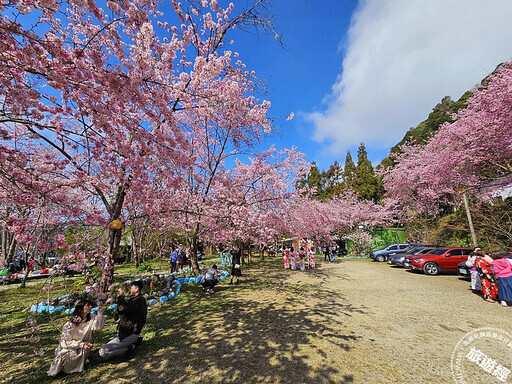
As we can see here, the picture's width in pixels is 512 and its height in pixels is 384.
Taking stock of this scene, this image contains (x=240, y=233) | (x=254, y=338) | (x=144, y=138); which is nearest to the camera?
(x=144, y=138)

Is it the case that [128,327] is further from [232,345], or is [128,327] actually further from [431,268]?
[431,268]

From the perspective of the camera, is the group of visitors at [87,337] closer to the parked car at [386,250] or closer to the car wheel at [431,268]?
the car wheel at [431,268]

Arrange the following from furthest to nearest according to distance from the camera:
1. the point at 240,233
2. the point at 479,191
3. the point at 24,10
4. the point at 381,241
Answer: the point at 381,241 → the point at 479,191 → the point at 240,233 → the point at 24,10

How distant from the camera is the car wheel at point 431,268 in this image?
12.0 meters

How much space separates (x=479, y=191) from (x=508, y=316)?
14336 millimetres

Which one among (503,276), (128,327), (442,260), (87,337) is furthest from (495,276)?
(87,337)

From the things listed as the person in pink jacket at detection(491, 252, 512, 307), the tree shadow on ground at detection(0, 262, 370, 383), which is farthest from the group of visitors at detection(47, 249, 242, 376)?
the person in pink jacket at detection(491, 252, 512, 307)

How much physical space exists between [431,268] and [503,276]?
20.4ft

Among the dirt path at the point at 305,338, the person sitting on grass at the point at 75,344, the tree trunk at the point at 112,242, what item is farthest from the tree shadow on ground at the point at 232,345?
the tree trunk at the point at 112,242

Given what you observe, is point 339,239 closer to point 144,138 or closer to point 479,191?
point 479,191

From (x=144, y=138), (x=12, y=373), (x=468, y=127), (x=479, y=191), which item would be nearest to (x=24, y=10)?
(x=144, y=138)

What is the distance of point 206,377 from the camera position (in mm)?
3275

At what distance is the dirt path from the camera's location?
3342 millimetres

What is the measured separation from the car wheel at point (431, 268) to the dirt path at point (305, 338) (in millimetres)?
4287
